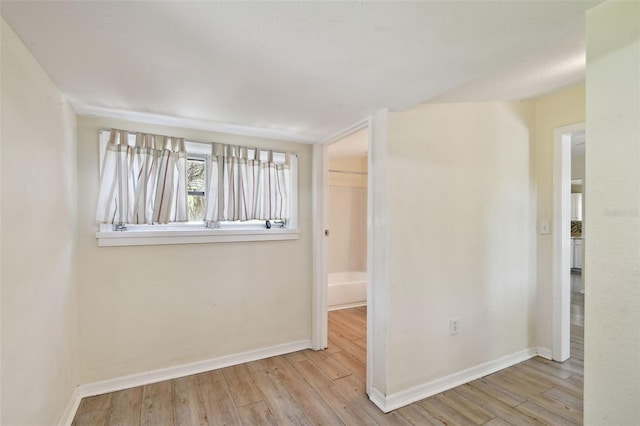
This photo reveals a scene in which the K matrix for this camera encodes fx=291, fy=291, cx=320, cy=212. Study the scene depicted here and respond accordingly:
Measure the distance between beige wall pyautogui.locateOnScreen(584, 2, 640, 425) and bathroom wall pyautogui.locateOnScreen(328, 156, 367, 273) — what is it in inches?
145

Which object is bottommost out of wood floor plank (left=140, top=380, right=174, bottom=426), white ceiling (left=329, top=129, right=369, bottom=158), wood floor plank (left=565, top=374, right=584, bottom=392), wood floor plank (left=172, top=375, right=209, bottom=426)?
wood floor plank (left=172, top=375, right=209, bottom=426)

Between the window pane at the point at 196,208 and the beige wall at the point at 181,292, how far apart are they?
238mm

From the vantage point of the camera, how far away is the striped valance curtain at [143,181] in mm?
2078

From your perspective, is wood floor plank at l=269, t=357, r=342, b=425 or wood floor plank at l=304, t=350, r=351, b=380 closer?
wood floor plank at l=269, t=357, r=342, b=425

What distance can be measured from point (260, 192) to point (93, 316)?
1.53m

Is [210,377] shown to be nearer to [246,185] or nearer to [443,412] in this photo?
[246,185]

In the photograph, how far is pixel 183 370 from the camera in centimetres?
234

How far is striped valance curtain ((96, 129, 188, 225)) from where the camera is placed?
208 centimetres

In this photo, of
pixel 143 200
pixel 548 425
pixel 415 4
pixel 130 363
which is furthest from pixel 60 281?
pixel 548 425

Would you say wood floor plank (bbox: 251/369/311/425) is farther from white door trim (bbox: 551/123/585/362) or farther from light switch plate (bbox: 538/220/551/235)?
light switch plate (bbox: 538/220/551/235)

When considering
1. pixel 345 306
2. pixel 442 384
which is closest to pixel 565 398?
pixel 442 384

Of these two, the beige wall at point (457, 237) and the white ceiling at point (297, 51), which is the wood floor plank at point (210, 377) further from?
the white ceiling at point (297, 51)

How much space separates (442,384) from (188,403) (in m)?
1.81

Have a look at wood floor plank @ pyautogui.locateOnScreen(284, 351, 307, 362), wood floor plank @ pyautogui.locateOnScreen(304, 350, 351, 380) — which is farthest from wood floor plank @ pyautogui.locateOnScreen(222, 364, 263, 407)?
wood floor plank @ pyautogui.locateOnScreen(304, 350, 351, 380)
